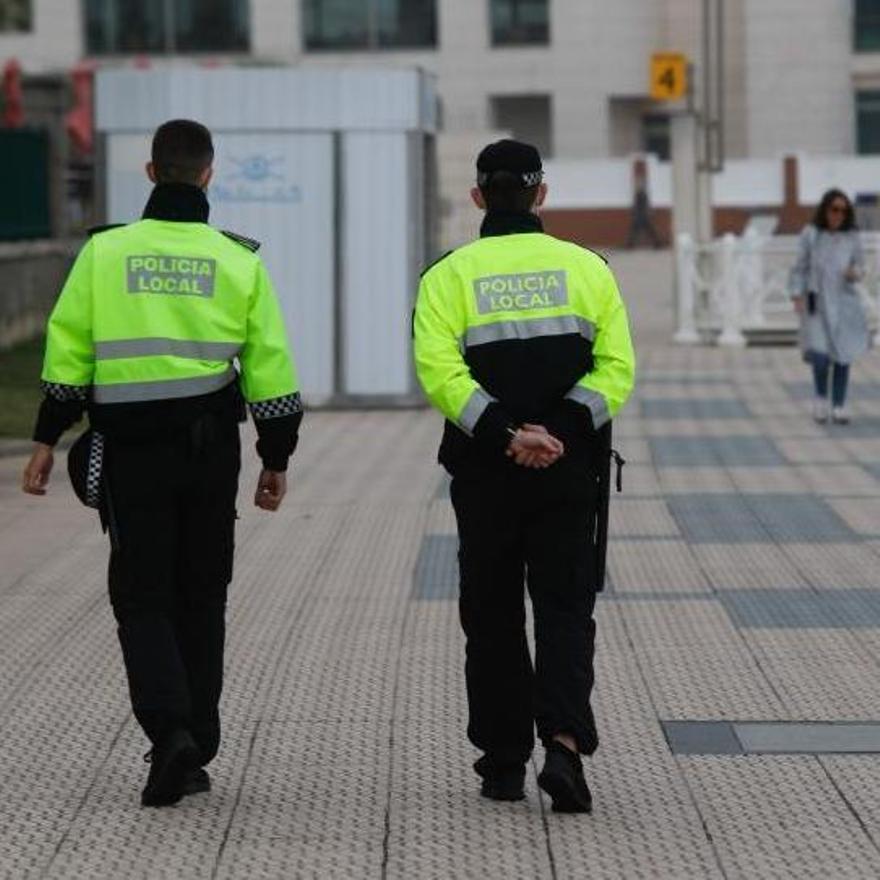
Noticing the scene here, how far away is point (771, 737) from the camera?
26.3 feet

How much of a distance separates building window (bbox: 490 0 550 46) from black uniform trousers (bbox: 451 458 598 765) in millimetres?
57962

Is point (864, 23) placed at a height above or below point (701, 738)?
above

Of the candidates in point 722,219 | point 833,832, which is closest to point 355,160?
point 833,832

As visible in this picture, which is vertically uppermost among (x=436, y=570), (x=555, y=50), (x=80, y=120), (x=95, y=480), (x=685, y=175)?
(x=555, y=50)

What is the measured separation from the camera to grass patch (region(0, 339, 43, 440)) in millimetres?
19391

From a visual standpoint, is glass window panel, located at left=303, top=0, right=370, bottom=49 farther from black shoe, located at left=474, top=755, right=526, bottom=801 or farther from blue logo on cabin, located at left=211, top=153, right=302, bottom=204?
black shoe, located at left=474, top=755, right=526, bottom=801

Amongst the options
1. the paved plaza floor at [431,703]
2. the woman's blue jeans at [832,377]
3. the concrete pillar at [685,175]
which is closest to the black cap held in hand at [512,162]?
the paved plaza floor at [431,703]

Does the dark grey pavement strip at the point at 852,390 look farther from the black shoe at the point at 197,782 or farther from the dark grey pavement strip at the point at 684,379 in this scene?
the black shoe at the point at 197,782

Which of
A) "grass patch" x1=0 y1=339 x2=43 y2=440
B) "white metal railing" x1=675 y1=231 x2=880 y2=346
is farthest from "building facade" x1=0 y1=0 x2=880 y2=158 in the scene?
"grass patch" x1=0 y1=339 x2=43 y2=440

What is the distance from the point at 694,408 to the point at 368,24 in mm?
42797

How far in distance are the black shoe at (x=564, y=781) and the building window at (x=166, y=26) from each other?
5671 centimetres

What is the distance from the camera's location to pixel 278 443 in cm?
720

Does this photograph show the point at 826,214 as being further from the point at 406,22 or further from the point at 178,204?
the point at 406,22

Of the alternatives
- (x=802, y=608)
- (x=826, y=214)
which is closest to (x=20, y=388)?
(x=826, y=214)
